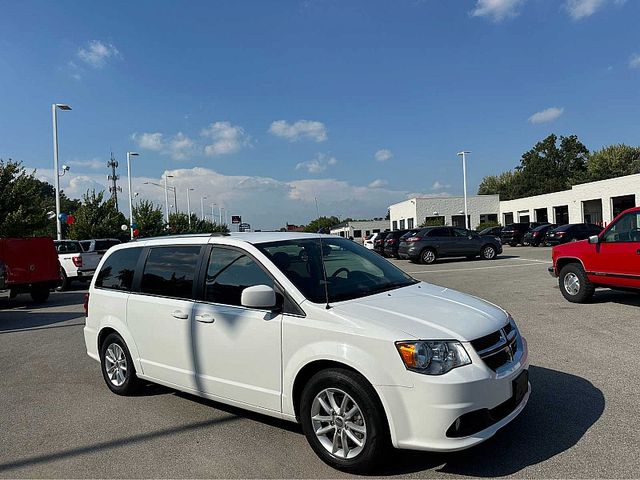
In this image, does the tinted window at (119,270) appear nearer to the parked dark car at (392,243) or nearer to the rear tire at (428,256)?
the rear tire at (428,256)

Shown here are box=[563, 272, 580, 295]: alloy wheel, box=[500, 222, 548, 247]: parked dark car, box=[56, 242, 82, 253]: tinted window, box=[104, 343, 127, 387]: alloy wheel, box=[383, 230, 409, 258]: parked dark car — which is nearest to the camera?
box=[104, 343, 127, 387]: alloy wheel

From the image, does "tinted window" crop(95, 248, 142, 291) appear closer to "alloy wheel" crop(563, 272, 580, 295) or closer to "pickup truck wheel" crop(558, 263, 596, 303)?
"pickup truck wheel" crop(558, 263, 596, 303)

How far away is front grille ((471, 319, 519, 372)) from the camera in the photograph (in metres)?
3.60

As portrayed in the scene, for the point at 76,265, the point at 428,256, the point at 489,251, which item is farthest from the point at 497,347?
the point at 489,251

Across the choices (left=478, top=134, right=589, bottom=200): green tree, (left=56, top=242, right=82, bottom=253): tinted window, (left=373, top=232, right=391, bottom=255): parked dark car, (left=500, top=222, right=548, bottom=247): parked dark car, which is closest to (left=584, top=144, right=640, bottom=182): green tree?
(left=478, top=134, right=589, bottom=200): green tree

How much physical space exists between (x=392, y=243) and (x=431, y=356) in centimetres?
2556

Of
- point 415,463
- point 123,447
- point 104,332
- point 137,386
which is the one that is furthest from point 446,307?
point 104,332

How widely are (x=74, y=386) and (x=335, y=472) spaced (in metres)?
3.88

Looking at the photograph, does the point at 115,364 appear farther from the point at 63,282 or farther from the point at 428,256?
the point at 428,256

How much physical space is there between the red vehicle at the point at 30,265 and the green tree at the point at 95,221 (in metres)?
21.1

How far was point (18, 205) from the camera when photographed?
839 inches

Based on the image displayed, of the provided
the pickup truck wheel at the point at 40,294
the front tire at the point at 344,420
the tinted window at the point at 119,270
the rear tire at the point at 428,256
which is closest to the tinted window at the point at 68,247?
the pickup truck wheel at the point at 40,294

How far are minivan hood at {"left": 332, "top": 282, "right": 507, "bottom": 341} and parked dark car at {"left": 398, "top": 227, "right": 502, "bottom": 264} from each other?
19890 millimetres

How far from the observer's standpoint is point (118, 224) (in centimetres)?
3688
